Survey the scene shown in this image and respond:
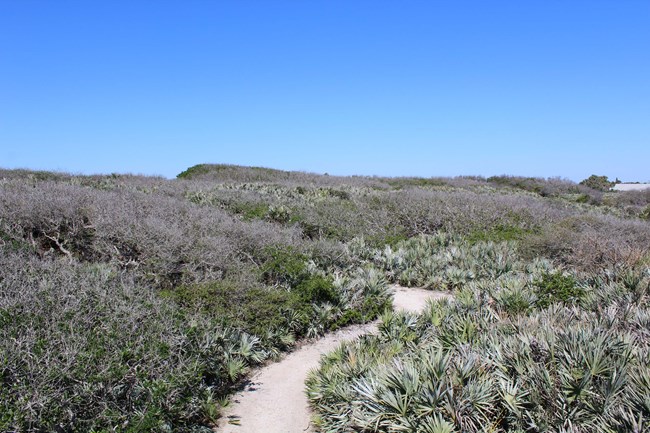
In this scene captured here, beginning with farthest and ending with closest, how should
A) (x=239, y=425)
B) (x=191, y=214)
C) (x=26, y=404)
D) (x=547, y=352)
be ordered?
(x=191, y=214) → (x=239, y=425) → (x=547, y=352) → (x=26, y=404)

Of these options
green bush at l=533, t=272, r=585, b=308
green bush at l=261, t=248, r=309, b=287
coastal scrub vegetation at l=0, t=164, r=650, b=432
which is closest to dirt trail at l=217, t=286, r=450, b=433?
coastal scrub vegetation at l=0, t=164, r=650, b=432

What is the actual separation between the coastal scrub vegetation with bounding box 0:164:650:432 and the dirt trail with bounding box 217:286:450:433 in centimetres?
20

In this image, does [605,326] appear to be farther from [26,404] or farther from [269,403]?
[26,404]

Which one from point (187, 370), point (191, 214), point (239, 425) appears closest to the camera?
point (187, 370)

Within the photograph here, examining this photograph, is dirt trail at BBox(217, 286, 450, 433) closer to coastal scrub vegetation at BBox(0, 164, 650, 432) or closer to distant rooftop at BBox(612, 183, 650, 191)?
coastal scrub vegetation at BBox(0, 164, 650, 432)

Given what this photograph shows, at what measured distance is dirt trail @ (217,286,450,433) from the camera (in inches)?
200

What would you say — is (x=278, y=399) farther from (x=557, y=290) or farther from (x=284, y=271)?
(x=557, y=290)

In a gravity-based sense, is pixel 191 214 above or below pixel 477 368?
above

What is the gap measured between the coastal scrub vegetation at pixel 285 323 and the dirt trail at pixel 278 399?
0.20 meters

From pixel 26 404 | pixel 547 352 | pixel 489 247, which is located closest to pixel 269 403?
pixel 26 404

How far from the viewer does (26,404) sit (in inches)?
143

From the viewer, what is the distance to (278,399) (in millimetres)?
5668

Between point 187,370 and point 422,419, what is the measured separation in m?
2.29

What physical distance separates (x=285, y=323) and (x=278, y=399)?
5.65ft
